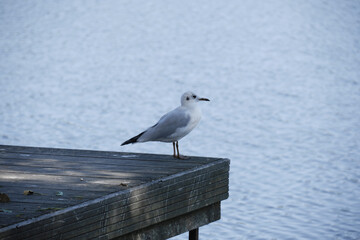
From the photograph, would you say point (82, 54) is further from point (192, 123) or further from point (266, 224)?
point (192, 123)

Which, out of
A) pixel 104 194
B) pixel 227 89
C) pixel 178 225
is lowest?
pixel 178 225

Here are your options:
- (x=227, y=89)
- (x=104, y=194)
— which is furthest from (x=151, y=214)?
(x=227, y=89)

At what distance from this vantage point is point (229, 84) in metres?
17.3

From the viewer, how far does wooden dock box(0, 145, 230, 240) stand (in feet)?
14.0

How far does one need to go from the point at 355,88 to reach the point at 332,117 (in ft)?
9.12

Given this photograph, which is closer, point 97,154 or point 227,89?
point 97,154

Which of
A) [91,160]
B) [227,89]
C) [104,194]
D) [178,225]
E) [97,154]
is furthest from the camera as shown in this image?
[227,89]

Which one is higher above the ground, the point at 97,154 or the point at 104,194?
the point at 97,154

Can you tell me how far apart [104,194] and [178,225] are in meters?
0.93

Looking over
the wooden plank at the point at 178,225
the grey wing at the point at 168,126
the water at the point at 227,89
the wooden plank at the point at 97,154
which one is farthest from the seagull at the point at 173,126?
the water at the point at 227,89

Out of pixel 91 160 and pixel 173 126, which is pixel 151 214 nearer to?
pixel 91 160

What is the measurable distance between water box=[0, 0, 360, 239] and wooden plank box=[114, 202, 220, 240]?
2274 mm

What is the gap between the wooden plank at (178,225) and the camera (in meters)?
5.09

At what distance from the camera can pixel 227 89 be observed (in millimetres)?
16766
